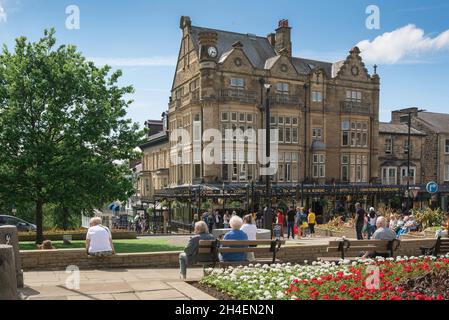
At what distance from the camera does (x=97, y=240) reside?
11.9 metres

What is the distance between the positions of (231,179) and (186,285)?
32708mm

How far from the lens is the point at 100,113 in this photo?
21.4m

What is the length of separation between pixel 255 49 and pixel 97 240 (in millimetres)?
37865

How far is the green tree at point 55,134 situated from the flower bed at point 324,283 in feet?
38.8

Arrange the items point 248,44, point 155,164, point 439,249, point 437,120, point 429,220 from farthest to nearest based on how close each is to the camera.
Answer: point 437,120, point 155,164, point 248,44, point 429,220, point 439,249

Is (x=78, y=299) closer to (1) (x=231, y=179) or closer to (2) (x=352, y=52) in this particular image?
(1) (x=231, y=179)

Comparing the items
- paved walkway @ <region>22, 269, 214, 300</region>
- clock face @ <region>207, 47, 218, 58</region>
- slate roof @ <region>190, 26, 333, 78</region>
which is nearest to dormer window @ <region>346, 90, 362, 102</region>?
slate roof @ <region>190, 26, 333, 78</region>

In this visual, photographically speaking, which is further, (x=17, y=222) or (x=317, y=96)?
(x=317, y=96)

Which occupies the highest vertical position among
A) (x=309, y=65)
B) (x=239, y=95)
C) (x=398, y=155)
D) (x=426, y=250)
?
(x=309, y=65)

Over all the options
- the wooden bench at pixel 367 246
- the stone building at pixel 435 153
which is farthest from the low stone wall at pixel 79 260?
the stone building at pixel 435 153

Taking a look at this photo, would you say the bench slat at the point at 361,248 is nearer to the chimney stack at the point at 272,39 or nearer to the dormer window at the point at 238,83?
the dormer window at the point at 238,83

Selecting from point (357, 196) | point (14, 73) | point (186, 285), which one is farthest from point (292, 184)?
point (186, 285)

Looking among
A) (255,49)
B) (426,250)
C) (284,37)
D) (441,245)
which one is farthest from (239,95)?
(441,245)

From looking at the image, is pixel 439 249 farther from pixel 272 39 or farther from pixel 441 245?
pixel 272 39
